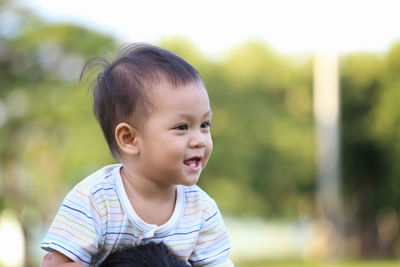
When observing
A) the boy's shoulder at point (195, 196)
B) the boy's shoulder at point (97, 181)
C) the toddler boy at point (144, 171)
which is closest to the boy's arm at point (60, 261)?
the toddler boy at point (144, 171)

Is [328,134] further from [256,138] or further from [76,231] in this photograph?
[76,231]

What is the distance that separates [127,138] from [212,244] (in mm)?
534

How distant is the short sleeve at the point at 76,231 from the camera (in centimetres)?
216

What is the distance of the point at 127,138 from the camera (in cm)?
233

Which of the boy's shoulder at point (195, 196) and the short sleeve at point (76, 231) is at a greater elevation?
the boy's shoulder at point (195, 196)

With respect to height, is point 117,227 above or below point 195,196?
below

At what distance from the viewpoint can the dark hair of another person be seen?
211 cm

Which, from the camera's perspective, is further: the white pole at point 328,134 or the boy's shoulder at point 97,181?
the white pole at point 328,134

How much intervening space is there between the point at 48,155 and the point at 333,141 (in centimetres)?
1162

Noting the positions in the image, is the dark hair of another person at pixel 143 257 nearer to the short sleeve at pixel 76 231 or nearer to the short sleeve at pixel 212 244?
the short sleeve at pixel 76 231

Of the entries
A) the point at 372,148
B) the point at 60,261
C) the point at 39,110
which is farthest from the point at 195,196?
the point at 372,148

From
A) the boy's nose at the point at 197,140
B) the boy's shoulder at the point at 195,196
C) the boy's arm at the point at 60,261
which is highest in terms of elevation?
the boy's nose at the point at 197,140

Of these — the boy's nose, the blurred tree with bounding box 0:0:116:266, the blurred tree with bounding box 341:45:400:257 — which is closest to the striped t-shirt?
the boy's nose

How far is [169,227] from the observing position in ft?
7.62
